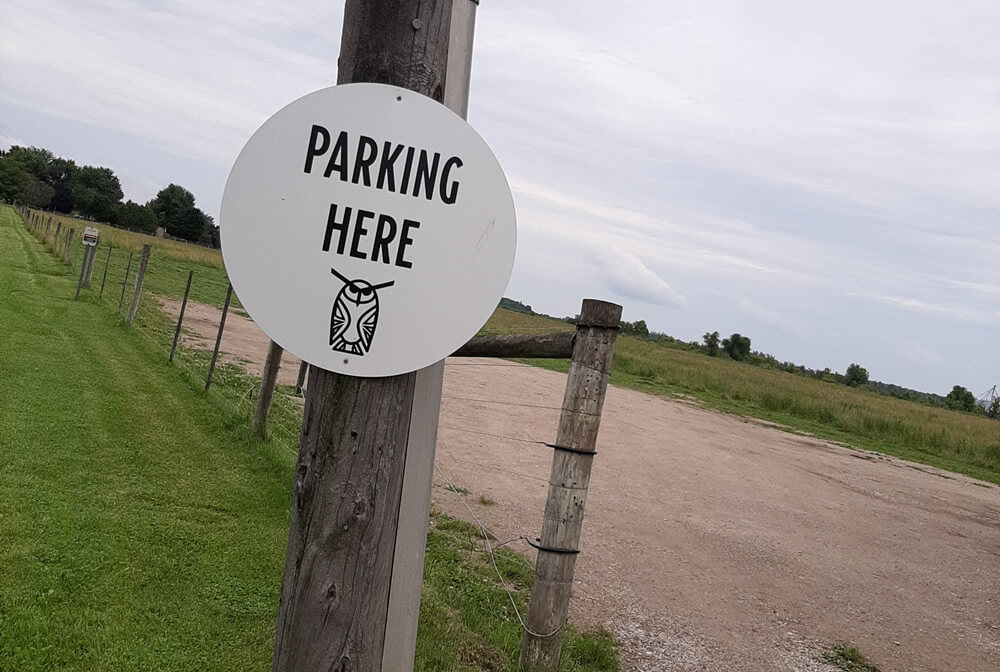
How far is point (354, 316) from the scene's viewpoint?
1.55m

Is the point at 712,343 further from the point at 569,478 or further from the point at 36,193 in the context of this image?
the point at 36,193

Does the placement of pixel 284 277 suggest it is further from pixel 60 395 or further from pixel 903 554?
pixel 903 554

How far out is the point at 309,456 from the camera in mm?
1562

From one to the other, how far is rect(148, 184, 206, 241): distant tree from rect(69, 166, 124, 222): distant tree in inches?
239

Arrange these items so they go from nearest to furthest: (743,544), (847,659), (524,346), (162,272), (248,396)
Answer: (524,346)
(847,659)
(743,544)
(248,396)
(162,272)

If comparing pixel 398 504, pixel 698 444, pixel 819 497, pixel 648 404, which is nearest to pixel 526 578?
pixel 398 504

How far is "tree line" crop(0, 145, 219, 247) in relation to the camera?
99625 mm

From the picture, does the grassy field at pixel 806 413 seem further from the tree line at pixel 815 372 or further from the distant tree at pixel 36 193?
the distant tree at pixel 36 193

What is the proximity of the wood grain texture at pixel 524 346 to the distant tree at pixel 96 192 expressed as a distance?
112862 millimetres

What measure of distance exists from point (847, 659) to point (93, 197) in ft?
383

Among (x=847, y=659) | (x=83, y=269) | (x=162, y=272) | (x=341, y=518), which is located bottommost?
(x=847, y=659)

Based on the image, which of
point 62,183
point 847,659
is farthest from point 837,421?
point 62,183

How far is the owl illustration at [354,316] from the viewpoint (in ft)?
5.03

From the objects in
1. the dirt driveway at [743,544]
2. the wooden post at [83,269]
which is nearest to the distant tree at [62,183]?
the wooden post at [83,269]
